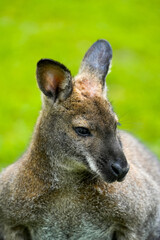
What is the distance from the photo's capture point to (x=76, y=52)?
1245 centimetres

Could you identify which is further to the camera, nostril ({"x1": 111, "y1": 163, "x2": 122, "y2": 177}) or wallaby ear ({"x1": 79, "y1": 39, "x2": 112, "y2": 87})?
wallaby ear ({"x1": 79, "y1": 39, "x2": 112, "y2": 87})

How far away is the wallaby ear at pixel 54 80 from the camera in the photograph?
5.21 metres

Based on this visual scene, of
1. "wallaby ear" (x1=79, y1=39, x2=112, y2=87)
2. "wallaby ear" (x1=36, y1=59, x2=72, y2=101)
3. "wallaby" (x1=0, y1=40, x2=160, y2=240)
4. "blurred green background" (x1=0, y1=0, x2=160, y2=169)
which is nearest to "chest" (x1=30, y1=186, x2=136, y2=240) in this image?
"wallaby" (x1=0, y1=40, x2=160, y2=240)

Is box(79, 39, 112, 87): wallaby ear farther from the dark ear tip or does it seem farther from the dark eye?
the dark eye

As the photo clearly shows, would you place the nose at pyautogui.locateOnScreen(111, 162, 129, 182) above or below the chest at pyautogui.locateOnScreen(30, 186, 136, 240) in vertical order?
above

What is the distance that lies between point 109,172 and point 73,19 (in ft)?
32.1

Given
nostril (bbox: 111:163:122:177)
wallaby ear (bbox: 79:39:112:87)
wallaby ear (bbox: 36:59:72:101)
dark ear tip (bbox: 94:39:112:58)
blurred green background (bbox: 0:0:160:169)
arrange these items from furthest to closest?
blurred green background (bbox: 0:0:160:169) → dark ear tip (bbox: 94:39:112:58) → wallaby ear (bbox: 79:39:112:87) → wallaby ear (bbox: 36:59:72:101) → nostril (bbox: 111:163:122:177)

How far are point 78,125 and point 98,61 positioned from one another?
91cm

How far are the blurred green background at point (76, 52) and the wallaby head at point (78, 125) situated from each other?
2734mm

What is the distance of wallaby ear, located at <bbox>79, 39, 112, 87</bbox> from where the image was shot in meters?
5.61

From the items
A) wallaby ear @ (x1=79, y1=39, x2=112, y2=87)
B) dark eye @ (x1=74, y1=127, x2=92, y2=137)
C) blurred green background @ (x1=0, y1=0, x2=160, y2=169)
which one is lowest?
dark eye @ (x1=74, y1=127, x2=92, y2=137)

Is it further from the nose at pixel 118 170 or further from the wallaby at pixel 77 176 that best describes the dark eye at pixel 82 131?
the nose at pixel 118 170

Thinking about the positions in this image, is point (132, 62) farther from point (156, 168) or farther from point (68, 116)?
point (68, 116)

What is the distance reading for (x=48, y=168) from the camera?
17.6 feet
